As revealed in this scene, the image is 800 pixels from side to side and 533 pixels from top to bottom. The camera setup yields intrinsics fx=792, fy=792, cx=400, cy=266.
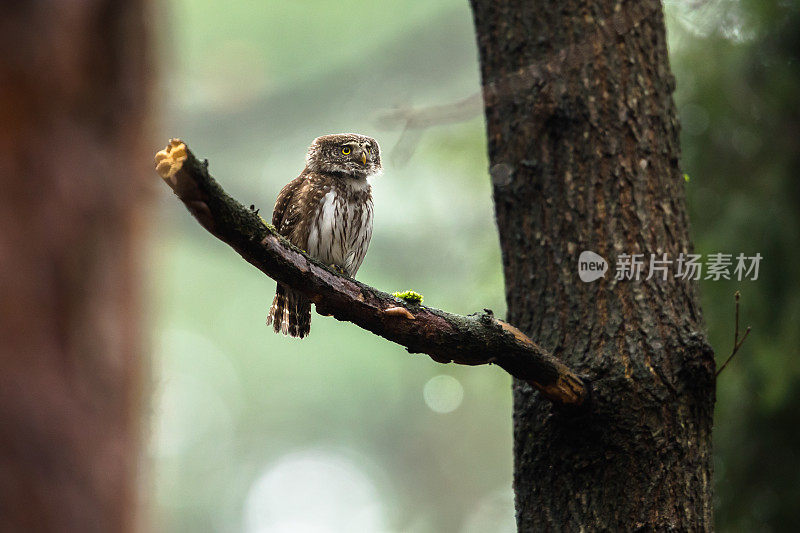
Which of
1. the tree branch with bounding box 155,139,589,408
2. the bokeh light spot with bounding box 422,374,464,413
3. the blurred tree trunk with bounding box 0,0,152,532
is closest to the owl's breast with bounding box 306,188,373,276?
the tree branch with bounding box 155,139,589,408

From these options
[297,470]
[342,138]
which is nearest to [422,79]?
[342,138]

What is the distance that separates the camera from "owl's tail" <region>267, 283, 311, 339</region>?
3.18 meters

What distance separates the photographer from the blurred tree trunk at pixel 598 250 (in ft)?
7.98

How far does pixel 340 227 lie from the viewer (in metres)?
3.30

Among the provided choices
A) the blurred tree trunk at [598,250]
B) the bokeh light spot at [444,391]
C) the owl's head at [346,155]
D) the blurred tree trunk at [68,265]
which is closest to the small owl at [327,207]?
the owl's head at [346,155]

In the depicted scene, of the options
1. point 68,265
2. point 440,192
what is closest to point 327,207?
point 68,265

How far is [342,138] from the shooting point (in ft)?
10.9

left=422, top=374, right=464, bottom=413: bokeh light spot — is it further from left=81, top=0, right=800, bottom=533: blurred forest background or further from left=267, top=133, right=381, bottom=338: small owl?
left=267, top=133, right=381, bottom=338: small owl

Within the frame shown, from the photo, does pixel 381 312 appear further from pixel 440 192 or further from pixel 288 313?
pixel 440 192

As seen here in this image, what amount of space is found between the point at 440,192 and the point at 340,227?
4368 millimetres

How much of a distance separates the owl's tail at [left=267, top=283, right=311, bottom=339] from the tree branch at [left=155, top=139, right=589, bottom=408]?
0.96 metres

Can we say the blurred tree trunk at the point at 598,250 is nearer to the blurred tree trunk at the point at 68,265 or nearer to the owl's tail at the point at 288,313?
the owl's tail at the point at 288,313

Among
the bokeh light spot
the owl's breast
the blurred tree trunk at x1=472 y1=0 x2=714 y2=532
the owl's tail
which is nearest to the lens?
the blurred tree trunk at x1=472 y1=0 x2=714 y2=532

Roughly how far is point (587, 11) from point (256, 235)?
1.62 metres
